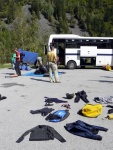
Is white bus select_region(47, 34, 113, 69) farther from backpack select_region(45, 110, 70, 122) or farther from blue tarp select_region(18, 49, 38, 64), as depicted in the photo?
backpack select_region(45, 110, 70, 122)

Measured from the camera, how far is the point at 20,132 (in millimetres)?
6297

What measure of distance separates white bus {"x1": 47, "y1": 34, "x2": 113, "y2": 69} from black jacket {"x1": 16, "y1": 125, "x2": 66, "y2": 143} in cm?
1958

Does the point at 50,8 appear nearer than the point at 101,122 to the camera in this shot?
No

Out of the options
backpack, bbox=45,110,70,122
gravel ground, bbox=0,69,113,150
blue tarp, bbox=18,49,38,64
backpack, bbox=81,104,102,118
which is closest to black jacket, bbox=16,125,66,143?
gravel ground, bbox=0,69,113,150

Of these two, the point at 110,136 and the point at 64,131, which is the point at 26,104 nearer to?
the point at 64,131

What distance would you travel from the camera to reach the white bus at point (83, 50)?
84.3 ft

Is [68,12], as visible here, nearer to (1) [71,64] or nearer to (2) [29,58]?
(2) [29,58]

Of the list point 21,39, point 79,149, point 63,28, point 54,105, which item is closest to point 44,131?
point 79,149

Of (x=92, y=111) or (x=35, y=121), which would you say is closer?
(x=35, y=121)

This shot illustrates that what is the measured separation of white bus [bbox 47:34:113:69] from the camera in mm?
25688

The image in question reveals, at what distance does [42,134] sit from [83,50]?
792 inches

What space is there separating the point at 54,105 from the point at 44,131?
2.94 metres

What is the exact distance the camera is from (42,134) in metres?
5.95

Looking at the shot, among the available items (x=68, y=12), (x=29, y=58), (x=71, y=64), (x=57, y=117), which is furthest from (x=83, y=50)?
(x=68, y=12)
